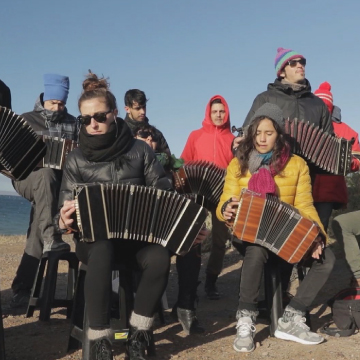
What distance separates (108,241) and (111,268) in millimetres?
181

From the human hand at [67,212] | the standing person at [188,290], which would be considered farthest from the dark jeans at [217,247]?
the human hand at [67,212]

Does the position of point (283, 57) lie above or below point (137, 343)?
above

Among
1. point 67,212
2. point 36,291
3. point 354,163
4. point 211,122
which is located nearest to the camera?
point 67,212

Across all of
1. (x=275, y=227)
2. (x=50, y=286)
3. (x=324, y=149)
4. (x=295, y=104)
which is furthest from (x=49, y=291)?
(x=295, y=104)

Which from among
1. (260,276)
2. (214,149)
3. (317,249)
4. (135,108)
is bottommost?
(260,276)

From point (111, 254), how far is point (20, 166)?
85cm

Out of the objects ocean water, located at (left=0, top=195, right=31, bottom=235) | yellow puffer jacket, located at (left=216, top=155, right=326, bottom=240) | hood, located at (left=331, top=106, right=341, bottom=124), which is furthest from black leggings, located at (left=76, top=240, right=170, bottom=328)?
ocean water, located at (left=0, top=195, right=31, bottom=235)

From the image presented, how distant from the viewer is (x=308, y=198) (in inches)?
180

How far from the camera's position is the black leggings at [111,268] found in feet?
11.9

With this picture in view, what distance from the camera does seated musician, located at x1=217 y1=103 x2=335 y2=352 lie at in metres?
4.31

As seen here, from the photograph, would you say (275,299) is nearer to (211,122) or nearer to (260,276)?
(260,276)

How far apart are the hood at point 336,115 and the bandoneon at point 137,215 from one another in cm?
310

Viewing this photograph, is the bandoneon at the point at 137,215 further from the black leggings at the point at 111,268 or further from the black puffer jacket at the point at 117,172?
the black puffer jacket at the point at 117,172

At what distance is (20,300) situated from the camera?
5.39m
